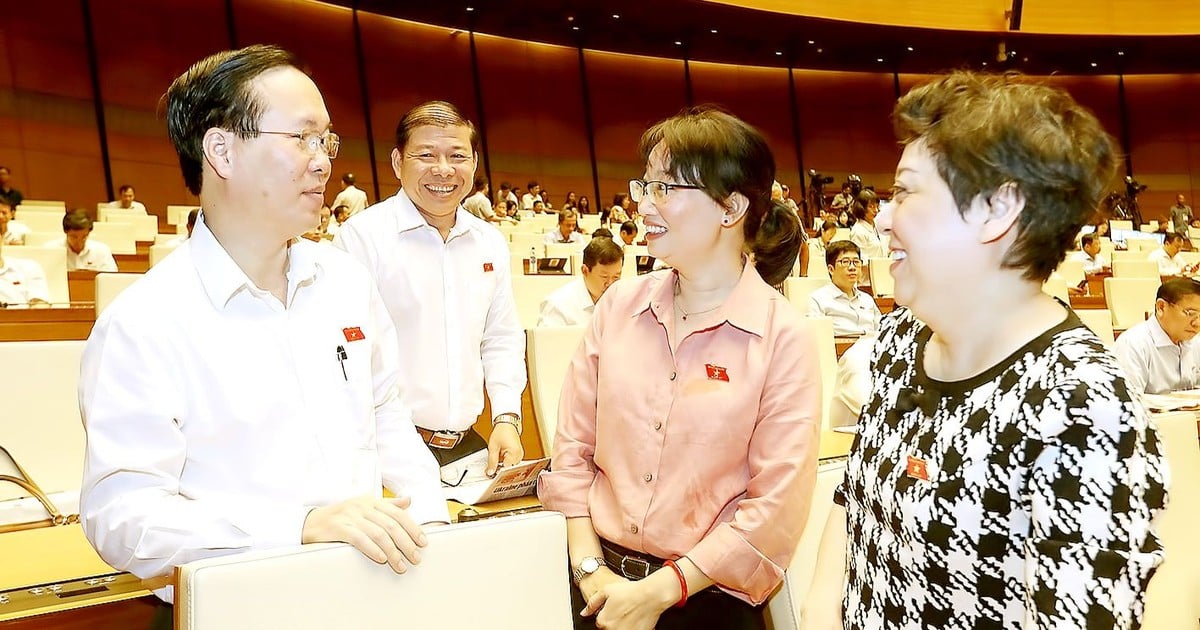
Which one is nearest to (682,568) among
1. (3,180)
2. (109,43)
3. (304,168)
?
(304,168)

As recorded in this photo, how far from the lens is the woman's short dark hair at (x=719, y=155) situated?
164cm

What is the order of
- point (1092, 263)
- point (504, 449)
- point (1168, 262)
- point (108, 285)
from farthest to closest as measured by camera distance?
point (1092, 263)
point (1168, 262)
point (108, 285)
point (504, 449)

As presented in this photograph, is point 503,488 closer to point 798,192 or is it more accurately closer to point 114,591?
point 114,591

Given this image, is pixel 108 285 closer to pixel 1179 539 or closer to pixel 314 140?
pixel 314 140

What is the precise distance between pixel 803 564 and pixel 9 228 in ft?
22.9

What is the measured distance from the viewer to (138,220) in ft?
26.0

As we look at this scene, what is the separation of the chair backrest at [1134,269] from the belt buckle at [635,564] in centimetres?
716

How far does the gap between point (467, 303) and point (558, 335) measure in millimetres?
377

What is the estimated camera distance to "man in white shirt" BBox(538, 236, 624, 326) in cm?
427

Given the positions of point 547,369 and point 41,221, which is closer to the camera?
point 547,369

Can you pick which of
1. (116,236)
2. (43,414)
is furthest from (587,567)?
(116,236)

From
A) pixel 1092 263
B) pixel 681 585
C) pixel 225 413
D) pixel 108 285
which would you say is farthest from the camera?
pixel 1092 263

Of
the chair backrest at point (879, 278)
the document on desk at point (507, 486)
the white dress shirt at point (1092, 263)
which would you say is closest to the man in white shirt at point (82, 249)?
the document on desk at point (507, 486)

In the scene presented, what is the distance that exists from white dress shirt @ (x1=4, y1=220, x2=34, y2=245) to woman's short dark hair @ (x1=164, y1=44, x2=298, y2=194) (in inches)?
225
